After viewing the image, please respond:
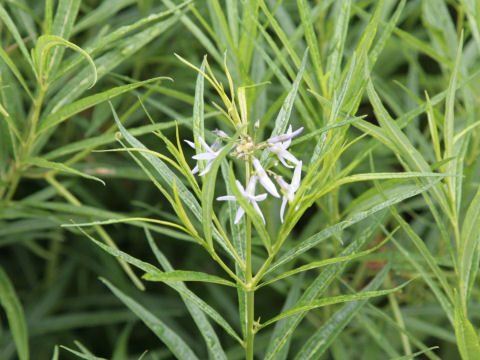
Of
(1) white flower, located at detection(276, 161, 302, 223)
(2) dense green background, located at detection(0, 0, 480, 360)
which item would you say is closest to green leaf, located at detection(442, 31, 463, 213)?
(2) dense green background, located at detection(0, 0, 480, 360)

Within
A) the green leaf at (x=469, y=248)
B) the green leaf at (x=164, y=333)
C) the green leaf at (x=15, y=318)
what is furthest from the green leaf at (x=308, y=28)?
the green leaf at (x=15, y=318)

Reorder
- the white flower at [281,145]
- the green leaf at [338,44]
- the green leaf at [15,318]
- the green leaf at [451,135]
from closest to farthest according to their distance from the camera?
the white flower at [281,145] < the green leaf at [451,135] < the green leaf at [338,44] < the green leaf at [15,318]

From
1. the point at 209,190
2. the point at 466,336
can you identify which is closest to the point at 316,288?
the point at 466,336

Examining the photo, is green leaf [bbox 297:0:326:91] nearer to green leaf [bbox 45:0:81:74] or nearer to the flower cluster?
the flower cluster

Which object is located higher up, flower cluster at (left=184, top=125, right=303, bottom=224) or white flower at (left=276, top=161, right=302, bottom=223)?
flower cluster at (left=184, top=125, right=303, bottom=224)

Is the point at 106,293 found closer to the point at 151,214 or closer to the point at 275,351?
the point at 151,214

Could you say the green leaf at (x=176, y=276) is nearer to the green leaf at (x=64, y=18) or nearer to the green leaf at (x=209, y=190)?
the green leaf at (x=209, y=190)

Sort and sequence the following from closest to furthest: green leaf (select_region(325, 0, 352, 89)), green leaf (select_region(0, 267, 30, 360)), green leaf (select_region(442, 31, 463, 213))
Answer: green leaf (select_region(442, 31, 463, 213))
green leaf (select_region(325, 0, 352, 89))
green leaf (select_region(0, 267, 30, 360))

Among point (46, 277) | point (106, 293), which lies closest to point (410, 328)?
point (106, 293)

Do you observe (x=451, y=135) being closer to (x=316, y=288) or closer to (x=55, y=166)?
(x=316, y=288)
